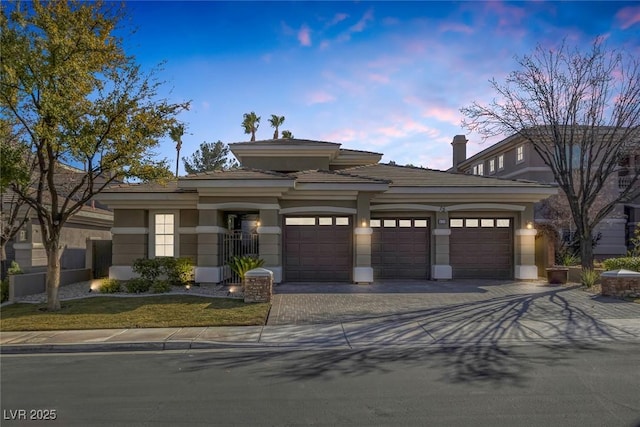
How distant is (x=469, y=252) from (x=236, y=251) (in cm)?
988

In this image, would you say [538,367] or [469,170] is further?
[469,170]

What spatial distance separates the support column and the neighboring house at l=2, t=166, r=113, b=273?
8.44 metres

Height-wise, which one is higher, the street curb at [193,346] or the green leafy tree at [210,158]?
the green leafy tree at [210,158]

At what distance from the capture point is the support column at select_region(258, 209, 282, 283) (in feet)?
52.6

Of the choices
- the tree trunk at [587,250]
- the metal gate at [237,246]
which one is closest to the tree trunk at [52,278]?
the metal gate at [237,246]

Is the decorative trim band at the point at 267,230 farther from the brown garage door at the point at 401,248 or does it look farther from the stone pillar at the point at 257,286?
the brown garage door at the point at 401,248

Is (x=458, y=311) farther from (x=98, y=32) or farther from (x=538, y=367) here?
(x=98, y=32)

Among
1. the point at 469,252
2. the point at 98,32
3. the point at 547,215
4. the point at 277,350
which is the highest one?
the point at 98,32

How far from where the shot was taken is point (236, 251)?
17.0m

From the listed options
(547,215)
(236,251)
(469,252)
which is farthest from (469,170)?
(236,251)

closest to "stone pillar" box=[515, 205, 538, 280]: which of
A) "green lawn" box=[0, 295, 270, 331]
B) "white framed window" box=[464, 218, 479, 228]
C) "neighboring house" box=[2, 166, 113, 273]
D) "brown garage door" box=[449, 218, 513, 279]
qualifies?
"brown garage door" box=[449, 218, 513, 279]

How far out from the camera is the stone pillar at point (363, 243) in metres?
16.6

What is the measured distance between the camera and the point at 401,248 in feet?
59.3

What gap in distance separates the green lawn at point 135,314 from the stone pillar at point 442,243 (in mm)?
8758
